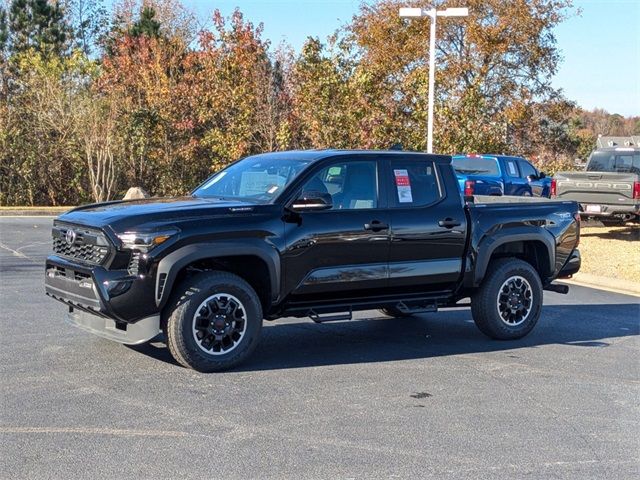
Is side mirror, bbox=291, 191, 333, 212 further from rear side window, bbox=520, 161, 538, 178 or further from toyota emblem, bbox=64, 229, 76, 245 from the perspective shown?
rear side window, bbox=520, 161, 538, 178

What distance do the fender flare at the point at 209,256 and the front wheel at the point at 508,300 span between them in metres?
2.39

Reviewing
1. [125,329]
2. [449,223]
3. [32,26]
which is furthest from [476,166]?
[32,26]

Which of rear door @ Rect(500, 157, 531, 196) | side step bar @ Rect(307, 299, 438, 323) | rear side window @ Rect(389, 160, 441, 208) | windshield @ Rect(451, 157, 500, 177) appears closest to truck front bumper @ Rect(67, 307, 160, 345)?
side step bar @ Rect(307, 299, 438, 323)

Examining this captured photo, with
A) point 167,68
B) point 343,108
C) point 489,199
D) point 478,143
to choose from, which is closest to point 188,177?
point 167,68

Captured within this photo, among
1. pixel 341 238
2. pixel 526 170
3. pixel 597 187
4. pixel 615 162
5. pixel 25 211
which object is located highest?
pixel 615 162

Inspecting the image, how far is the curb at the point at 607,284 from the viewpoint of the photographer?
12680mm

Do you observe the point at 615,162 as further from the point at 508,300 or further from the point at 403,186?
the point at 403,186

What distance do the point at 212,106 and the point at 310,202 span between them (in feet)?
71.5

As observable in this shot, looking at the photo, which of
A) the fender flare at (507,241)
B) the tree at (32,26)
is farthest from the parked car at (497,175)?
the tree at (32,26)

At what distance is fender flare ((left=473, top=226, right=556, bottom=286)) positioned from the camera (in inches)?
316

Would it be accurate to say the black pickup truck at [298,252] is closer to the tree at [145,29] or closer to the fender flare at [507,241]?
the fender flare at [507,241]

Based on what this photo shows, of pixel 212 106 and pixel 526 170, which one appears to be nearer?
pixel 526 170

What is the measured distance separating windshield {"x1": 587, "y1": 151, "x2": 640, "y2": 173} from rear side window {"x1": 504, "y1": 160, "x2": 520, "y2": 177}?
1.85m

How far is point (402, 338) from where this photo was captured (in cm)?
834
